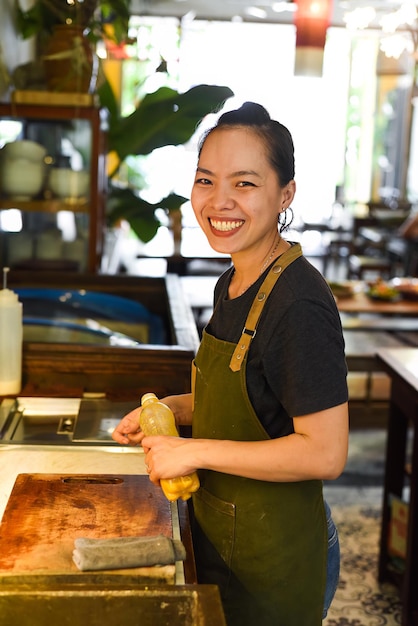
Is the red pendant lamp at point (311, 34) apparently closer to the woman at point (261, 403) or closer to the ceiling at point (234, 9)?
the woman at point (261, 403)

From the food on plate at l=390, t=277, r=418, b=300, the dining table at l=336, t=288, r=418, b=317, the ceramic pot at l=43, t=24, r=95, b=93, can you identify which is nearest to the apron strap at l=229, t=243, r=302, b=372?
the ceramic pot at l=43, t=24, r=95, b=93

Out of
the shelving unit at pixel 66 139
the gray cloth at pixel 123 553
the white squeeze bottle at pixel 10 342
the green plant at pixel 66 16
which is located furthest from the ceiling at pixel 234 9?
the gray cloth at pixel 123 553

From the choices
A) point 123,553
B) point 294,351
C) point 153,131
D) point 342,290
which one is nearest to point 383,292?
point 342,290

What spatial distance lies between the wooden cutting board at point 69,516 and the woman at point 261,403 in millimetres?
98

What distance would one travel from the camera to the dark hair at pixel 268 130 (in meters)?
1.49

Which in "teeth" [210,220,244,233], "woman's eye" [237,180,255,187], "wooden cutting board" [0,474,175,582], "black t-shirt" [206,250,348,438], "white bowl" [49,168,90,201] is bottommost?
"wooden cutting board" [0,474,175,582]

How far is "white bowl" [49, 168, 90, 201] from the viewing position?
384 centimetres

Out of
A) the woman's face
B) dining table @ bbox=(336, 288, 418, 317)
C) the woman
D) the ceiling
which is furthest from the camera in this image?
the ceiling

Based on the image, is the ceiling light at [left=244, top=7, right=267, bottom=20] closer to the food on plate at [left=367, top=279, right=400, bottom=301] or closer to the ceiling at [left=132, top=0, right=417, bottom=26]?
the ceiling at [left=132, top=0, right=417, bottom=26]

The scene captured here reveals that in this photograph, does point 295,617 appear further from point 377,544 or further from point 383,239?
point 383,239

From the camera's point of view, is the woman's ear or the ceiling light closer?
the woman's ear

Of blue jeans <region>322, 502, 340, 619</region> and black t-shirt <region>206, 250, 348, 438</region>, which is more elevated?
black t-shirt <region>206, 250, 348, 438</region>

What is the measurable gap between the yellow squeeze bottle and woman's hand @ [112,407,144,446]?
6 centimetres

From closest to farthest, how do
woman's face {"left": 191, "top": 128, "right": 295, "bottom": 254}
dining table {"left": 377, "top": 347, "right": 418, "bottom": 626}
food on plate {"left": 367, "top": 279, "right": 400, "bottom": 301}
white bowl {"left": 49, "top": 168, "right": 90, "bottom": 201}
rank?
woman's face {"left": 191, "top": 128, "right": 295, "bottom": 254}, dining table {"left": 377, "top": 347, "right": 418, "bottom": 626}, white bowl {"left": 49, "top": 168, "right": 90, "bottom": 201}, food on plate {"left": 367, "top": 279, "right": 400, "bottom": 301}
